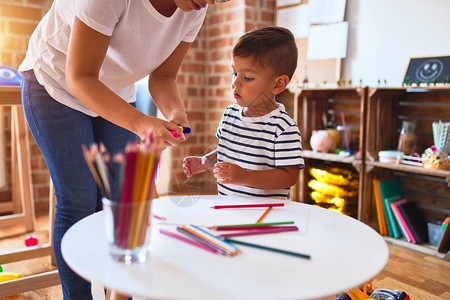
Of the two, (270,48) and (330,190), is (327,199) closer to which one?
(330,190)

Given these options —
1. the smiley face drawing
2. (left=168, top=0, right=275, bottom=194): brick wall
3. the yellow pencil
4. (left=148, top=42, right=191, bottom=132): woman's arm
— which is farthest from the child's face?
(left=168, top=0, right=275, bottom=194): brick wall

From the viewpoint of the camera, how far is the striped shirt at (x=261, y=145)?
1.17 metres

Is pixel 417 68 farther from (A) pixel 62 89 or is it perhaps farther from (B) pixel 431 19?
(A) pixel 62 89

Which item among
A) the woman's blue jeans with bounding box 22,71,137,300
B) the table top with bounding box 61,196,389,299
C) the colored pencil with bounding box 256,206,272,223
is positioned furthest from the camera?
the woman's blue jeans with bounding box 22,71,137,300

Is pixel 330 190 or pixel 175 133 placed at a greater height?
pixel 175 133

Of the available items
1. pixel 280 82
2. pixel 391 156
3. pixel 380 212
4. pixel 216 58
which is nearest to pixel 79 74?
pixel 280 82

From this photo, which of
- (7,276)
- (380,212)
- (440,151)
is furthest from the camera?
(380,212)

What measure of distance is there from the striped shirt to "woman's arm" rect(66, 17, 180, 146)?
1.20 ft

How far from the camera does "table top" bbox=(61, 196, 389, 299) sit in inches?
21.9

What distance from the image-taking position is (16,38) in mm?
2562

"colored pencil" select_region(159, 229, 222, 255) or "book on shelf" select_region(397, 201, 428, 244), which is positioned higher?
"colored pencil" select_region(159, 229, 222, 255)

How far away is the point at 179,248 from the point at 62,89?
0.61m

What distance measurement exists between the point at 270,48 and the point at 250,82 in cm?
11

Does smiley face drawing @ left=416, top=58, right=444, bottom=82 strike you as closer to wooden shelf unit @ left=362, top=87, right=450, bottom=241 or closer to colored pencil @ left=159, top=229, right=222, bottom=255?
wooden shelf unit @ left=362, top=87, right=450, bottom=241
